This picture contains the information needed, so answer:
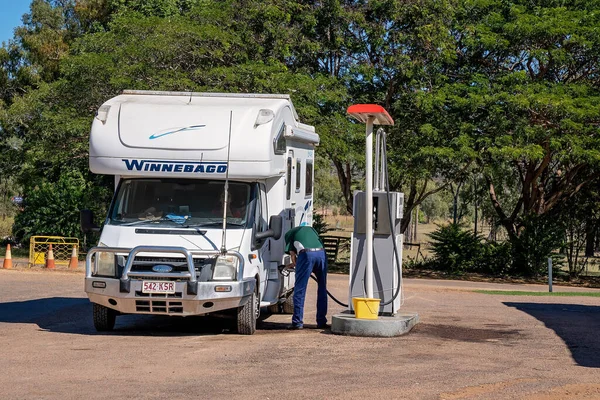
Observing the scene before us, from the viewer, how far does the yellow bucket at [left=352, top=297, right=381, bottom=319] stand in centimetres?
1312

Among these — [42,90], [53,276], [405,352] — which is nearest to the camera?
[405,352]

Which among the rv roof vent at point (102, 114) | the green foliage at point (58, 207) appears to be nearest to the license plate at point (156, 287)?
the rv roof vent at point (102, 114)

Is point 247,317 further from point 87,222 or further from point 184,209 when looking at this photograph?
point 87,222

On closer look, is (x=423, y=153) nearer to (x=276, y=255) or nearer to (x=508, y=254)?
(x=508, y=254)

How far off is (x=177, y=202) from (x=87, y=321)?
310 cm

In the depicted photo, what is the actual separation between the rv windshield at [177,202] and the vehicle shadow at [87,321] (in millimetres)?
1657

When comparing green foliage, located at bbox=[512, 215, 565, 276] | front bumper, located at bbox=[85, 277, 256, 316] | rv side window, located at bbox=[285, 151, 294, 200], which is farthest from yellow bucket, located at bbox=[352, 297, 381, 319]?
green foliage, located at bbox=[512, 215, 565, 276]

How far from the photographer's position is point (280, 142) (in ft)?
45.3

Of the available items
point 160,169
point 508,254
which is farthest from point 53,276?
point 508,254

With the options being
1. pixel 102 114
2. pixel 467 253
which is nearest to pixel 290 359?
pixel 102 114

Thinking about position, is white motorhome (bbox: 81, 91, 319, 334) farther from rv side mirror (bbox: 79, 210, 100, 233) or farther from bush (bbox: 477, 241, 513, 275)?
bush (bbox: 477, 241, 513, 275)

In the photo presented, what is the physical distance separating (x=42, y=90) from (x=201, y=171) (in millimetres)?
21366

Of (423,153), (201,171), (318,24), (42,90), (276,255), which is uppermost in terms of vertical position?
(318,24)

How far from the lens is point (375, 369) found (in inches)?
399
